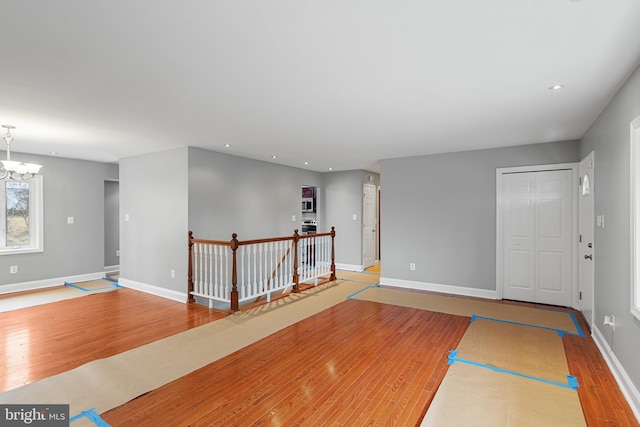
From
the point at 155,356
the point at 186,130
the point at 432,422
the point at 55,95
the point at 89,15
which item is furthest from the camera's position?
the point at 186,130

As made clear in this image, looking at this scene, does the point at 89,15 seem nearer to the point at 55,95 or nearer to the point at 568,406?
the point at 55,95

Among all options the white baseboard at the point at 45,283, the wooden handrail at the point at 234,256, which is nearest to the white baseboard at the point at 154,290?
the wooden handrail at the point at 234,256

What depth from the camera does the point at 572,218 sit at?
4559mm

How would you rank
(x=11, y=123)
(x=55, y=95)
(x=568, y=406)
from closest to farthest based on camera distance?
(x=568, y=406) → (x=55, y=95) → (x=11, y=123)

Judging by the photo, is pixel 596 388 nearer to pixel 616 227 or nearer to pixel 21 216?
pixel 616 227

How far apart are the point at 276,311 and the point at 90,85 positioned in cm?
336

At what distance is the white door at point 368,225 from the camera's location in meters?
7.74

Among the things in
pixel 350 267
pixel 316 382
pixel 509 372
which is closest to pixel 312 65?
pixel 316 382

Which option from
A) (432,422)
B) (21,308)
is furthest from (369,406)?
(21,308)

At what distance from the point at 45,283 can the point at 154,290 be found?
2382 mm

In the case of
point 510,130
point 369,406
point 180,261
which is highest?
point 510,130

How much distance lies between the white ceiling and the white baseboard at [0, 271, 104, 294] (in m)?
3.20

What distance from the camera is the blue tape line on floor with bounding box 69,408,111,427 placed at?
2.09m

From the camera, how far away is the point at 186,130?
158 inches
